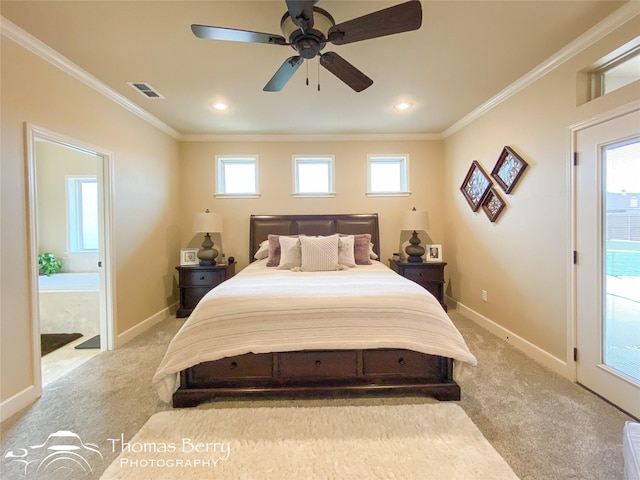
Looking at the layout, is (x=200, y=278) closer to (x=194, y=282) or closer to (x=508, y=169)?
(x=194, y=282)

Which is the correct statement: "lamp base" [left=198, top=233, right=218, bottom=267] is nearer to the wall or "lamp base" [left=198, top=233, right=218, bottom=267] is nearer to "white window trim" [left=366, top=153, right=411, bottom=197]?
the wall

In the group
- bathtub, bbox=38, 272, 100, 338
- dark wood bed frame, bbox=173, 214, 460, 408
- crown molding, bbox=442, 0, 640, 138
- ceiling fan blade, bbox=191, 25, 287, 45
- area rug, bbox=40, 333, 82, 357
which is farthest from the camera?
bathtub, bbox=38, 272, 100, 338

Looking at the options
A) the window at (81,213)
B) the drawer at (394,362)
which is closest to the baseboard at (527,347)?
the drawer at (394,362)

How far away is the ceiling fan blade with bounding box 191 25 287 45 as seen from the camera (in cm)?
154

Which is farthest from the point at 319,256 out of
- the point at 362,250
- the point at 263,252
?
the point at 263,252

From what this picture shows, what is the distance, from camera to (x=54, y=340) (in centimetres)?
322

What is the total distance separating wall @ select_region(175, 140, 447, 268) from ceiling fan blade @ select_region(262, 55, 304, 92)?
2205 mm

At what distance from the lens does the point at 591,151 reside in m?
2.06

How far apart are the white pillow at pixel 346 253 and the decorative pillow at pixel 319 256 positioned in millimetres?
189

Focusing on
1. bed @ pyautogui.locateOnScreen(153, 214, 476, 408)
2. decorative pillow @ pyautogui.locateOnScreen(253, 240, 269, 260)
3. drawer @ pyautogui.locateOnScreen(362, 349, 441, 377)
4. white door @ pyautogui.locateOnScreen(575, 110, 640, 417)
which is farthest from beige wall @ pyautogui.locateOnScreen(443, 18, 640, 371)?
decorative pillow @ pyautogui.locateOnScreen(253, 240, 269, 260)

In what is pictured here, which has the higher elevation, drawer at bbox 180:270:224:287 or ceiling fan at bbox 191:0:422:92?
ceiling fan at bbox 191:0:422:92

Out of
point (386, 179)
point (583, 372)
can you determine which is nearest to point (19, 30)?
point (386, 179)

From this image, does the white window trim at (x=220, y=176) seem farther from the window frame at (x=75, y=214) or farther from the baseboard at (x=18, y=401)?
the baseboard at (x=18, y=401)

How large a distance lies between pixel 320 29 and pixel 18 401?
3347mm
